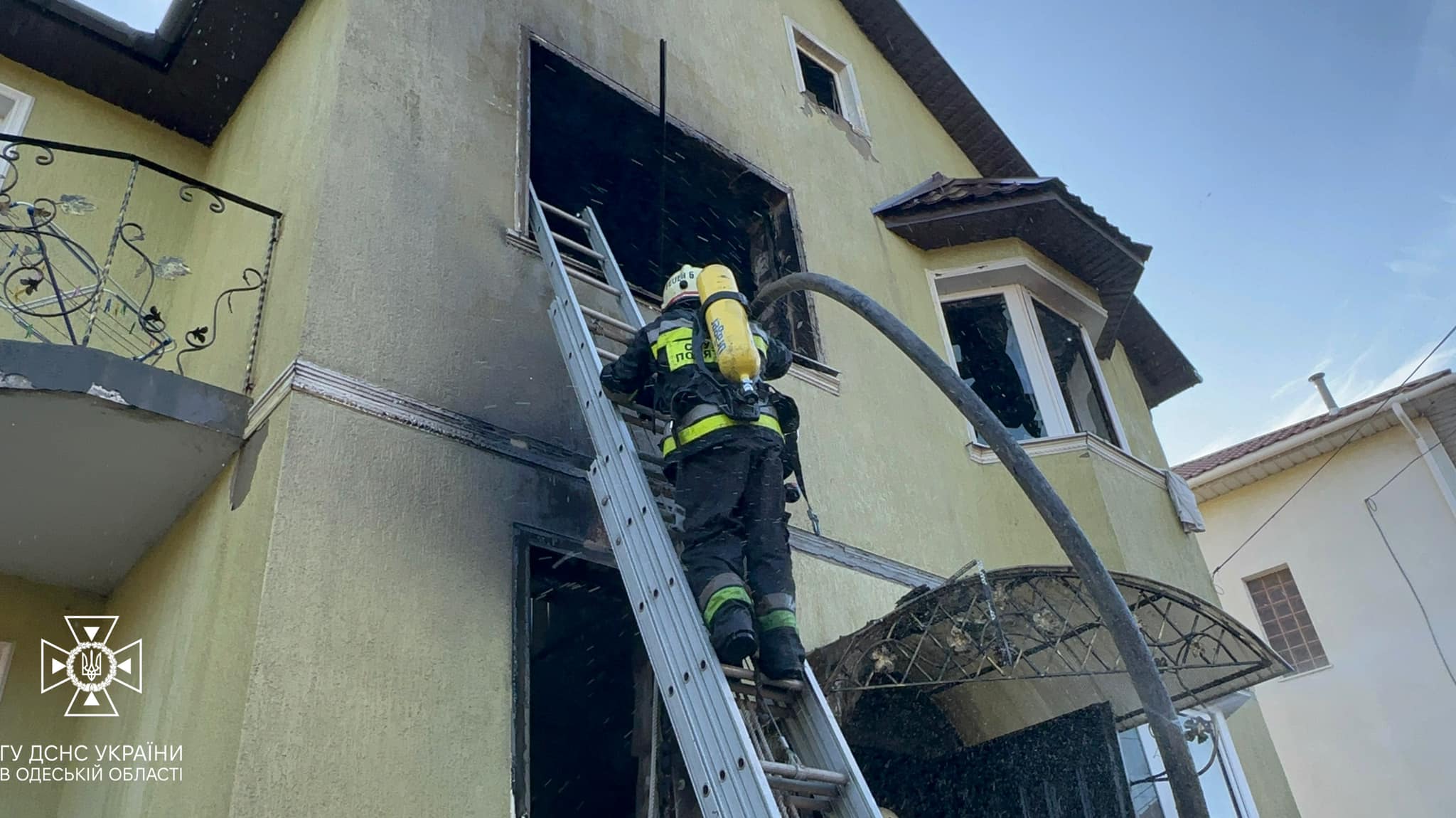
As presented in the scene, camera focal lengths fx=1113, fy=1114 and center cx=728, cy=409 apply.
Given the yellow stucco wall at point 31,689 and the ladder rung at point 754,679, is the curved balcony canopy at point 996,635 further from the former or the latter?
the yellow stucco wall at point 31,689

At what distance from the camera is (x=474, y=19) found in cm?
685

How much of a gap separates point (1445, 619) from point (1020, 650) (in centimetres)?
1412

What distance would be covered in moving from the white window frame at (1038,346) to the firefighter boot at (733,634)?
4707 millimetres

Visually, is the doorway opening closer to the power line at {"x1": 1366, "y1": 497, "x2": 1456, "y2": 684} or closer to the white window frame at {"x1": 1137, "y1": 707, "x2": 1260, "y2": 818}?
the white window frame at {"x1": 1137, "y1": 707, "x2": 1260, "y2": 818}

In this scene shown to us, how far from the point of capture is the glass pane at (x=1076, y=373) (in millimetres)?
9484

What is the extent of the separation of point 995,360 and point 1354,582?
12.2 meters

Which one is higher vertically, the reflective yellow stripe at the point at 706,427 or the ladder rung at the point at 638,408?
the ladder rung at the point at 638,408

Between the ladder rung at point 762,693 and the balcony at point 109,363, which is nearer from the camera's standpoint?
the ladder rung at point 762,693

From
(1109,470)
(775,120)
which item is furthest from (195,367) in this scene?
(1109,470)

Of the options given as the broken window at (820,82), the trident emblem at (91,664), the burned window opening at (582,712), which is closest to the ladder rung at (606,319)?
the burned window opening at (582,712)

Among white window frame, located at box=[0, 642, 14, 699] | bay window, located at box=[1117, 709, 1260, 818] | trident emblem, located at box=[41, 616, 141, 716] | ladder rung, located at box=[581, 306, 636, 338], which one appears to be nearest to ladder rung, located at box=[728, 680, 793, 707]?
ladder rung, located at box=[581, 306, 636, 338]

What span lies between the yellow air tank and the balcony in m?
2.07

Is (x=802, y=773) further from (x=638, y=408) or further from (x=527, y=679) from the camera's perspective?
(x=638, y=408)

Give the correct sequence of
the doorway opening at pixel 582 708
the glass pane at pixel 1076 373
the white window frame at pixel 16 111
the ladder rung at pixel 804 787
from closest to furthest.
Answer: the ladder rung at pixel 804 787, the doorway opening at pixel 582 708, the white window frame at pixel 16 111, the glass pane at pixel 1076 373
